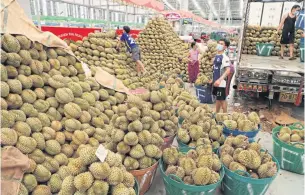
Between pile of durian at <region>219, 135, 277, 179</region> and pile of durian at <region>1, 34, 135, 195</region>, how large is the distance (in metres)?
1.24

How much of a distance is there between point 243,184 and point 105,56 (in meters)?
4.01

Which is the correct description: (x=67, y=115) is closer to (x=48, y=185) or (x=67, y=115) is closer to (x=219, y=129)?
(x=48, y=185)

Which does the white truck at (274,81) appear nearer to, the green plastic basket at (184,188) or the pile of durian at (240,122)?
the pile of durian at (240,122)

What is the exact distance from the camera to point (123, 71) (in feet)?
17.4

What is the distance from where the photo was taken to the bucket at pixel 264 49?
7.93 m

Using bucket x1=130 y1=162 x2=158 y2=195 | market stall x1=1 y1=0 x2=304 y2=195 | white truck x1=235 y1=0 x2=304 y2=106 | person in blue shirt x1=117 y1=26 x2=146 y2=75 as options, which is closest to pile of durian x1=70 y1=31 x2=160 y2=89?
person in blue shirt x1=117 y1=26 x2=146 y2=75

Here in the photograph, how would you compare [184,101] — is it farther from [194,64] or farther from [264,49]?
[264,49]

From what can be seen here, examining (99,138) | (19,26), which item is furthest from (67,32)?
(99,138)

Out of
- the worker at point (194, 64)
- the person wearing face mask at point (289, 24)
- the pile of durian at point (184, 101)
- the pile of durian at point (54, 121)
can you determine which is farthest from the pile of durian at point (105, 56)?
the person wearing face mask at point (289, 24)

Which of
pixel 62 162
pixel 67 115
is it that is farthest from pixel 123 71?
pixel 62 162

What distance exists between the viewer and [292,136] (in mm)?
3346

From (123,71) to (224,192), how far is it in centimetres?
342

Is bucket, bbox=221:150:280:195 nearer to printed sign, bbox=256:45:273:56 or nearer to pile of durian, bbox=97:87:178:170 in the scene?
pile of durian, bbox=97:87:178:170

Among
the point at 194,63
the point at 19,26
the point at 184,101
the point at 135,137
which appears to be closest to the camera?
the point at 135,137
